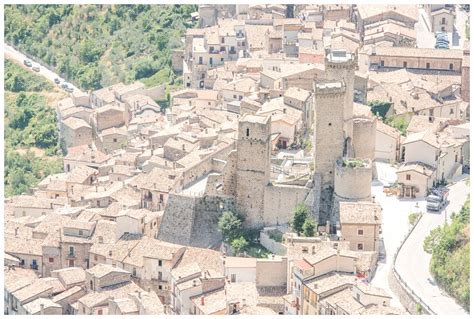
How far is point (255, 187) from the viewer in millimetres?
53125

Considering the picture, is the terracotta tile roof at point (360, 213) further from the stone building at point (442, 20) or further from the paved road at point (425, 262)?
the stone building at point (442, 20)

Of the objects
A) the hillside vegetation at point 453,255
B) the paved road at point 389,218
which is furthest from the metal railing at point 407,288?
the hillside vegetation at point 453,255

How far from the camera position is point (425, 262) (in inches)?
1956

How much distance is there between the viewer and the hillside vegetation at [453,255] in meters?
46.5

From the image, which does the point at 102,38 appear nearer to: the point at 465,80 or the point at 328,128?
the point at 465,80

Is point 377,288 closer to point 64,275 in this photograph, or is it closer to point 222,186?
point 222,186

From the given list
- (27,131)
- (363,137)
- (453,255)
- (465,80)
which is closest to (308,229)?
(363,137)

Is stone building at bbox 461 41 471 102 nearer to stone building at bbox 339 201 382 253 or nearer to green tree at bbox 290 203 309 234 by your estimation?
stone building at bbox 339 201 382 253

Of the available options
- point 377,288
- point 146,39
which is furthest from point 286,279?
point 146,39

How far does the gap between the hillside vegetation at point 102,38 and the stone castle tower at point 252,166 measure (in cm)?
2793

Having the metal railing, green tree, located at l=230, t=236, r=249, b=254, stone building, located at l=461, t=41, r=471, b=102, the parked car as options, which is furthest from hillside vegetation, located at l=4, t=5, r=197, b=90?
the metal railing

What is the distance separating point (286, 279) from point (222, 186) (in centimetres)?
571

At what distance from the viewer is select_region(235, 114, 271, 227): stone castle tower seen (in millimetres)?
52406

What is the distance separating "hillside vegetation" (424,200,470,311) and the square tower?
16.8 feet
